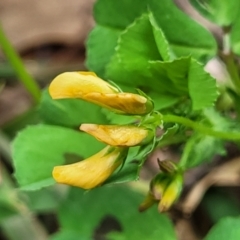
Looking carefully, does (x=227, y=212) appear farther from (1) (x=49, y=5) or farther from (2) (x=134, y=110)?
(1) (x=49, y=5)


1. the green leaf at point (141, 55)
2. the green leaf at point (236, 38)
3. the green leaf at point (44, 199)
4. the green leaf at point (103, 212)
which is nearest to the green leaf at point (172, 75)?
the green leaf at point (141, 55)

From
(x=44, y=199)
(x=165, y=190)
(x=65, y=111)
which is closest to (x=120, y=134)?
(x=165, y=190)

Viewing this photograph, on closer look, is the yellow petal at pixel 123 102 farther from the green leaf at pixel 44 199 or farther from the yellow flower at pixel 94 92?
the green leaf at pixel 44 199

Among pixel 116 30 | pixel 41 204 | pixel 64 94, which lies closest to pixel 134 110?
pixel 64 94

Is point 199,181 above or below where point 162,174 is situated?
below

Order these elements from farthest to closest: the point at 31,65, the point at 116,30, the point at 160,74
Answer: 1. the point at 31,65
2. the point at 116,30
3. the point at 160,74

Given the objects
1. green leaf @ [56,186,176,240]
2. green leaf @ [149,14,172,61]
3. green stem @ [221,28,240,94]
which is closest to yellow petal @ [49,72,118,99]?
green leaf @ [149,14,172,61]
